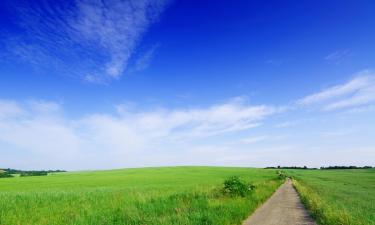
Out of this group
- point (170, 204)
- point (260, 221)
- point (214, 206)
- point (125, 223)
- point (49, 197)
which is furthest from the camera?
point (49, 197)

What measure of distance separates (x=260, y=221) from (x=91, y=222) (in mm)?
6931

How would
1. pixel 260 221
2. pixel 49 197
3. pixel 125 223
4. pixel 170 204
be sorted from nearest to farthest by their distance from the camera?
pixel 125 223 → pixel 260 221 → pixel 170 204 → pixel 49 197

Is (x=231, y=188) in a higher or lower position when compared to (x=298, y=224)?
higher

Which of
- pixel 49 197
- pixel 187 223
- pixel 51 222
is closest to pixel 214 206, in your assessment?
pixel 187 223

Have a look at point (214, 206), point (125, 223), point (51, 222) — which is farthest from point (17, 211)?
point (214, 206)

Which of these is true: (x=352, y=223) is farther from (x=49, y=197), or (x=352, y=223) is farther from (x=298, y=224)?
(x=49, y=197)

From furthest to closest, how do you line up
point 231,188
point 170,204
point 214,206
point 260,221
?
point 231,188 < point 170,204 < point 214,206 < point 260,221

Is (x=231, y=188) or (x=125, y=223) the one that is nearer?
(x=125, y=223)

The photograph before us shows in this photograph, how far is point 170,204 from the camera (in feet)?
60.3

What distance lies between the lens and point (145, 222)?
523 inches

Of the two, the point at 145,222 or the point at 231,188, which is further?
the point at 231,188

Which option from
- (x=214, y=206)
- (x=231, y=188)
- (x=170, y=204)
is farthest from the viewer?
(x=231, y=188)

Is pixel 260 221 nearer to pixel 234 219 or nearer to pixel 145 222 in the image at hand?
pixel 234 219

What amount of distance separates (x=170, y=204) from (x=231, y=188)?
653cm
